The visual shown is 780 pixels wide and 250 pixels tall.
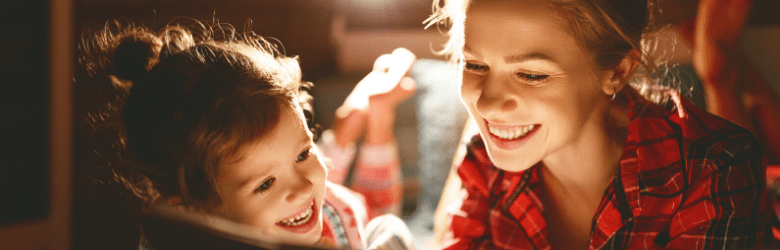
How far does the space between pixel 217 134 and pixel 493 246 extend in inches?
11.5

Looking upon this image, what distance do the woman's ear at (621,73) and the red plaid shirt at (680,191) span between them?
4cm

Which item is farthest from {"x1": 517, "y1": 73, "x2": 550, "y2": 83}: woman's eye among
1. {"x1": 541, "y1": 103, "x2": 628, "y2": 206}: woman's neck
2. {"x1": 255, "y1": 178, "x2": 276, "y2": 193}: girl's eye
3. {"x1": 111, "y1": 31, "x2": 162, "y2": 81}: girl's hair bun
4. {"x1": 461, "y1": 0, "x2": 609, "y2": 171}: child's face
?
{"x1": 111, "y1": 31, "x2": 162, "y2": 81}: girl's hair bun

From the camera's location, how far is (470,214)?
55 cm

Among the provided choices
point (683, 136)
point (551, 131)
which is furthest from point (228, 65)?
point (683, 136)

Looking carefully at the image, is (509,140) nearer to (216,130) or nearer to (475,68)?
(475,68)

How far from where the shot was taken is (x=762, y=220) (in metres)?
0.43

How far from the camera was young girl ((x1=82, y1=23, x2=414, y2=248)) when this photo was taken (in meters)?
0.43

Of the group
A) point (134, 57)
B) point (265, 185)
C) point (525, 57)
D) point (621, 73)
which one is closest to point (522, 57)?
point (525, 57)

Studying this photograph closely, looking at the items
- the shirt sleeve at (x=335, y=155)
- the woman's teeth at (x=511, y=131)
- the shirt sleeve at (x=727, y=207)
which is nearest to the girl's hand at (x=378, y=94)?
the shirt sleeve at (x=335, y=155)

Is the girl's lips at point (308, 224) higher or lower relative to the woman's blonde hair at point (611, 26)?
lower

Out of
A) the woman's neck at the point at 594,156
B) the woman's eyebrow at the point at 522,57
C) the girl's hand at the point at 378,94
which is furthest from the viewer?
the girl's hand at the point at 378,94

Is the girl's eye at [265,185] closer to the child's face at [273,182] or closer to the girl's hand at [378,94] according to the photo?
the child's face at [273,182]

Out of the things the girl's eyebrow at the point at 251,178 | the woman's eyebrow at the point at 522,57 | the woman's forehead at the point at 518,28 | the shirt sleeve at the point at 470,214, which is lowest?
the shirt sleeve at the point at 470,214

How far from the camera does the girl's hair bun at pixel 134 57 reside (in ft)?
1.52
